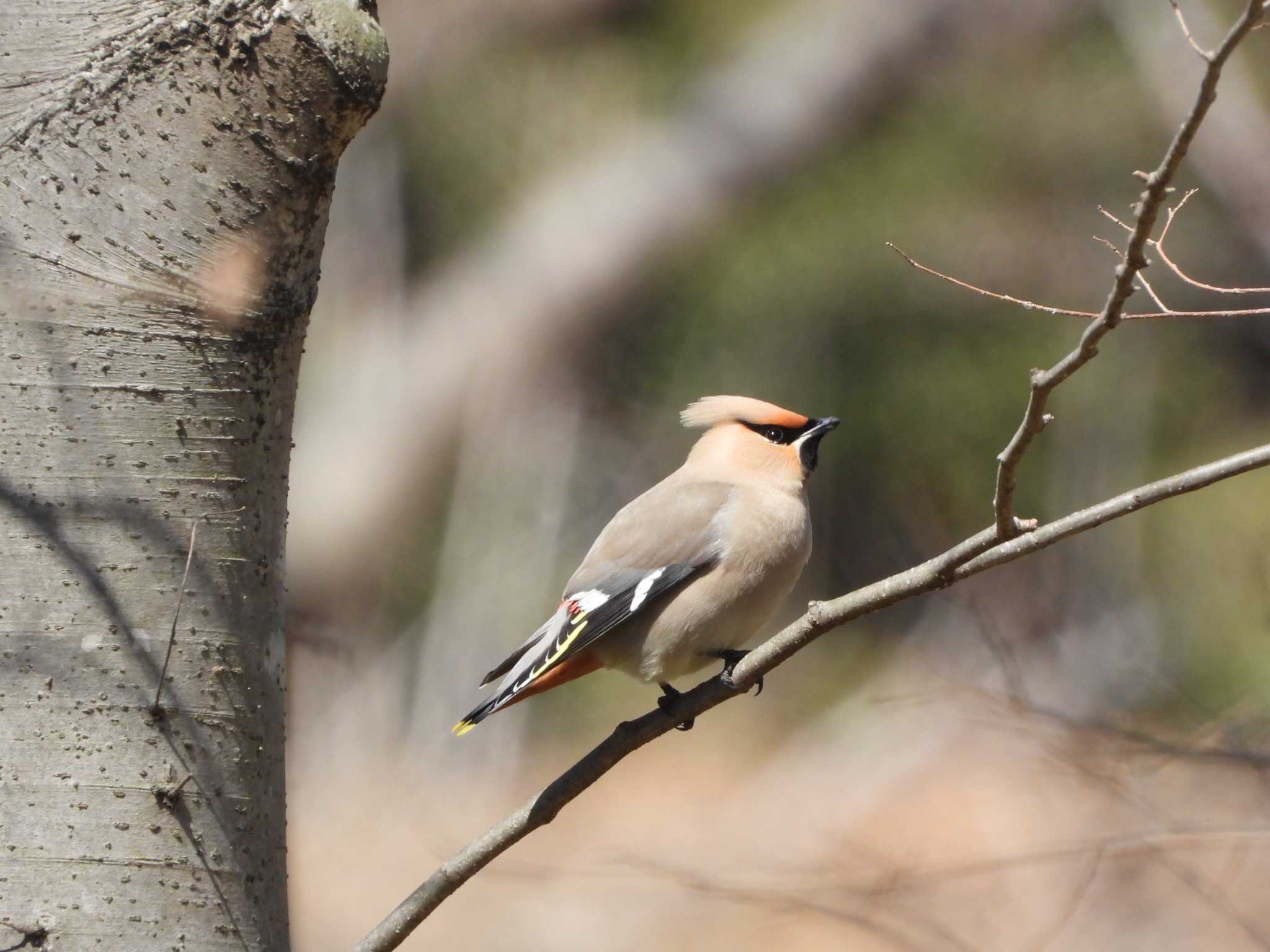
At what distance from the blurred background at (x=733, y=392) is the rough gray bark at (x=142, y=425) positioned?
450cm

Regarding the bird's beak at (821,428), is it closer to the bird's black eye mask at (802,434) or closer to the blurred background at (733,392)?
the bird's black eye mask at (802,434)

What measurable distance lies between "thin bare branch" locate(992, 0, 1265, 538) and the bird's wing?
3.65 ft

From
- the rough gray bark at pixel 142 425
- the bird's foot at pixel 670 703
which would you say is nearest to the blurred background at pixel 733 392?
the bird's foot at pixel 670 703

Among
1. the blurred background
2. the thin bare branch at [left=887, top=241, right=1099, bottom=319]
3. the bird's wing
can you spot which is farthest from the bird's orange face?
the blurred background

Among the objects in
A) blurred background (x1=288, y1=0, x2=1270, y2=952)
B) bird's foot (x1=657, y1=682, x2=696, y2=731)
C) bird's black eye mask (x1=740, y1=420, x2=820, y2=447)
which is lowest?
bird's foot (x1=657, y1=682, x2=696, y2=731)

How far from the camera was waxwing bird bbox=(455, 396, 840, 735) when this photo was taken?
268 cm

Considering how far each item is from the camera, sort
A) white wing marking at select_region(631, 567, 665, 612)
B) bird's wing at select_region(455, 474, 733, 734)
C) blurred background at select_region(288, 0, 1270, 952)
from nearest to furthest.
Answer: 1. bird's wing at select_region(455, 474, 733, 734)
2. white wing marking at select_region(631, 567, 665, 612)
3. blurred background at select_region(288, 0, 1270, 952)

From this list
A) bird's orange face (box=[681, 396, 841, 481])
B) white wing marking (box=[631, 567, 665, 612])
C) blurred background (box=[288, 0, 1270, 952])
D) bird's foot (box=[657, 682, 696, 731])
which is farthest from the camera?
blurred background (box=[288, 0, 1270, 952])

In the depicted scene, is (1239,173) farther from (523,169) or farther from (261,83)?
(261,83)

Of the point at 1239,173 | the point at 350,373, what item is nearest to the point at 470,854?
the point at 1239,173

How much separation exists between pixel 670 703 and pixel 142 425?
3.06 feet

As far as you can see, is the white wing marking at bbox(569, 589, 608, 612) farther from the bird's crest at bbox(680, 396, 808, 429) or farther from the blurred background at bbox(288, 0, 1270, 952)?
the blurred background at bbox(288, 0, 1270, 952)

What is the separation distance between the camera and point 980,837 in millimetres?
7012

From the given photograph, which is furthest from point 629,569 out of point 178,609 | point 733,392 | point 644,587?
point 733,392
